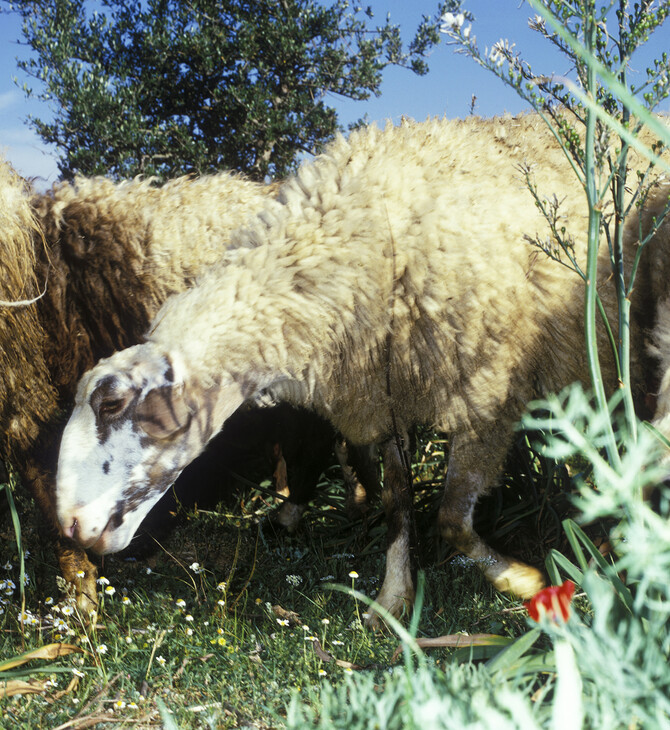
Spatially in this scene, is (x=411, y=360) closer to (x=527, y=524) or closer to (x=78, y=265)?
(x=527, y=524)

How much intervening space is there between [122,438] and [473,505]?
151cm

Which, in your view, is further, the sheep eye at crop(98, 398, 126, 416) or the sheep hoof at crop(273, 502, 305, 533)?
the sheep hoof at crop(273, 502, 305, 533)

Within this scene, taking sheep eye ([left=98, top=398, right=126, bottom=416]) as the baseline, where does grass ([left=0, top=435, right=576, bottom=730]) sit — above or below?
below

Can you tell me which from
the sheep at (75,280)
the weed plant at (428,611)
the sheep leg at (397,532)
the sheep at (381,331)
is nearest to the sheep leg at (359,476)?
the weed plant at (428,611)

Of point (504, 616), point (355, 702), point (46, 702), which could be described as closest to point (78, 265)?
point (46, 702)

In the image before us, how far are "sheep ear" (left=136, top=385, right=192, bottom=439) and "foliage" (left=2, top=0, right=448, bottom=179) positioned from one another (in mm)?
3918

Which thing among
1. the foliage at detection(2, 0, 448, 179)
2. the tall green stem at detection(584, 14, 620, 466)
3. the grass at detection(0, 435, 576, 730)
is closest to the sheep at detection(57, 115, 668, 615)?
the grass at detection(0, 435, 576, 730)

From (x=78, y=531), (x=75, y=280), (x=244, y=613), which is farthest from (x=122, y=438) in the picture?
(x=75, y=280)

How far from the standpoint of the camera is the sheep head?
7.68 ft

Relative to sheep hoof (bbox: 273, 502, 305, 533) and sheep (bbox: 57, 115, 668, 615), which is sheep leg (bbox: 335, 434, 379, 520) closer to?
sheep hoof (bbox: 273, 502, 305, 533)

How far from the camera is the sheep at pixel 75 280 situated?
3080mm

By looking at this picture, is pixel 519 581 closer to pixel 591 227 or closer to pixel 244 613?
pixel 244 613

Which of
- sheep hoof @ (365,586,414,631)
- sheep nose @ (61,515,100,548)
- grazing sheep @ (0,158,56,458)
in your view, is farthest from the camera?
grazing sheep @ (0,158,56,458)

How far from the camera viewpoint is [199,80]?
609 cm
